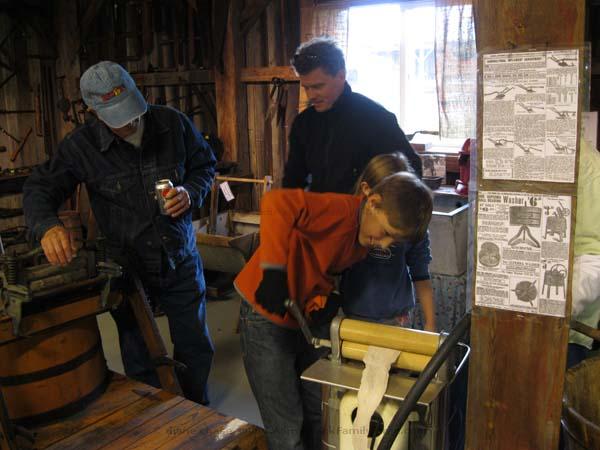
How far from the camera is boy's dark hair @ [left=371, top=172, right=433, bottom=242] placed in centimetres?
156

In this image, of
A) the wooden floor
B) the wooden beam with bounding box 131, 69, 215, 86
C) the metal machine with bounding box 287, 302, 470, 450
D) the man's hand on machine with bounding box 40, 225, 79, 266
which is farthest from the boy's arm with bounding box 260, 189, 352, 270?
the wooden beam with bounding box 131, 69, 215, 86

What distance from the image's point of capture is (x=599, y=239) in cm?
207

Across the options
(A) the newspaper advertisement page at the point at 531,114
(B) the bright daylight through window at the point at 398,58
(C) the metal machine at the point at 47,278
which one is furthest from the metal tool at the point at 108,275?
(B) the bright daylight through window at the point at 398,58

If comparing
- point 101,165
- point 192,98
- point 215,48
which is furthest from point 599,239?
point 192,98

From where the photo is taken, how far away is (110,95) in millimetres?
2340

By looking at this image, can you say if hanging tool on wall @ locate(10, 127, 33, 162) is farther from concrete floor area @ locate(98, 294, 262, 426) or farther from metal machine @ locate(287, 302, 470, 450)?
metal machine @ locate(287, 302, 470, 450)

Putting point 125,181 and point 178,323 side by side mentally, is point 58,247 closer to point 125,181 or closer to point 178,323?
point 125,181

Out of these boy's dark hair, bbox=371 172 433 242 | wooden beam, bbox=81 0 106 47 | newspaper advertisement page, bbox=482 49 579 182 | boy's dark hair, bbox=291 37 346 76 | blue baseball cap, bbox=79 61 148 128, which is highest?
wooden beam, bbox=81 0 106 47

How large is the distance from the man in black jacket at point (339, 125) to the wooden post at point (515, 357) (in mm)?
1007

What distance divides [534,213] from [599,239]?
1.09 m

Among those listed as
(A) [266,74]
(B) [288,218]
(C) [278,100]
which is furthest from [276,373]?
(A) [266,74]

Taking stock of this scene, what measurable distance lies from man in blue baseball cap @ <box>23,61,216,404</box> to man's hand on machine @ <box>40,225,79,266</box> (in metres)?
0.12

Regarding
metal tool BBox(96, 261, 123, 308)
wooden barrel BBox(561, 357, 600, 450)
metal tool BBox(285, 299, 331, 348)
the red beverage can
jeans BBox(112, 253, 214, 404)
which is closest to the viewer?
metal tool BBox(285, 299, 331, 348)

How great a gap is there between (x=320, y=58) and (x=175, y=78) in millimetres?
3635
